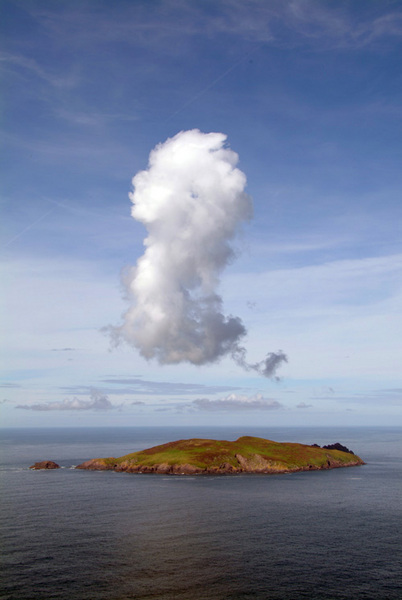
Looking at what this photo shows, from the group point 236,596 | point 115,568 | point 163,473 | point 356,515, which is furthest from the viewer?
point 163,473

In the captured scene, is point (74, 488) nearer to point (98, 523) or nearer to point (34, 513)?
point (34, 513)

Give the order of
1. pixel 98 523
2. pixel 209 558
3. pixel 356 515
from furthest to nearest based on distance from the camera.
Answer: pixel 356 515
pixel 98 523
pixel 209 558

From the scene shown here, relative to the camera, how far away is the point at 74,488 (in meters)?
152

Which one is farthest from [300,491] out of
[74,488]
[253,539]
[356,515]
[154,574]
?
[154,574]

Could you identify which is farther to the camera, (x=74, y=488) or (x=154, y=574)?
(x=74, y=488)

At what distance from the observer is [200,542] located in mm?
89312

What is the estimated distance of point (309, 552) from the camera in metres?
83.9

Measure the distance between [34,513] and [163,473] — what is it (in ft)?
274

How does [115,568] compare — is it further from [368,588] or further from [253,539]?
[368,588]

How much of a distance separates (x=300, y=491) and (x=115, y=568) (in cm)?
8664

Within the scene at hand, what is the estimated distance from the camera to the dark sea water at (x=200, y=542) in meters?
67.7

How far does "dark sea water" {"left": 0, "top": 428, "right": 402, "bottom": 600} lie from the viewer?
6769 cm

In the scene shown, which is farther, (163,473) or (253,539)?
(163,473)

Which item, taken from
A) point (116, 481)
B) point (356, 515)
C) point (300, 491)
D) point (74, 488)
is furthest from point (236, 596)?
point (116, 481)
